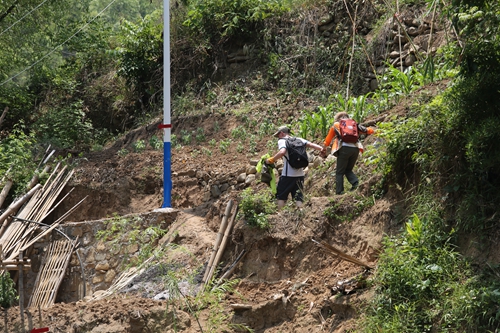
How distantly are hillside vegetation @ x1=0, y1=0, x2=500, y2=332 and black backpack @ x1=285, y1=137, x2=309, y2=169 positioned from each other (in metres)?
0.52

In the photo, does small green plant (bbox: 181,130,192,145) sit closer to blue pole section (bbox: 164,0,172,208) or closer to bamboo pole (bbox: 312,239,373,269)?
blue pole section (bbox: 164,0,172,208)

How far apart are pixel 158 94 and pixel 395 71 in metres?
6.78

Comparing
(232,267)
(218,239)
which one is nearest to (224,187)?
(218,239)

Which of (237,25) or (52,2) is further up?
(52,2)

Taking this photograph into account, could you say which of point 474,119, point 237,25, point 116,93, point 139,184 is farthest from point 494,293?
point 116,93

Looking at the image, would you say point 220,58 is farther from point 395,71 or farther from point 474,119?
point 474,119

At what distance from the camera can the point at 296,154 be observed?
409 inches

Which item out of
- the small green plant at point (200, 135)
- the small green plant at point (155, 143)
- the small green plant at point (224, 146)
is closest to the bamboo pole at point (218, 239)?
the small green plant at point (224, 146)

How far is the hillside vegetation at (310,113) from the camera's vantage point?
26.2 ft

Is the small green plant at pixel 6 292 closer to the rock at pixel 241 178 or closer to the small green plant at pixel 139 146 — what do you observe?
the rock at pixel 241 178

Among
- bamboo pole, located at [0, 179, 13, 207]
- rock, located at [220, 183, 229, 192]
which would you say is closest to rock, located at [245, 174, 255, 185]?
rock, located at [220, 183, 229, 192]

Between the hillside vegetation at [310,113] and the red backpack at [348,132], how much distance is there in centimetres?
31

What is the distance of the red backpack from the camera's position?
10.2 meters

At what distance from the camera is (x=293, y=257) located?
966 cm
